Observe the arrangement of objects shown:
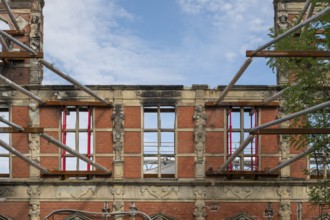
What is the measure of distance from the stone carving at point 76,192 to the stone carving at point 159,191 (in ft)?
6.26

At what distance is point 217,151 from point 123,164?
354cm

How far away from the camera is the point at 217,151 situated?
22.0m

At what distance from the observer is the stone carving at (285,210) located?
21469 mm

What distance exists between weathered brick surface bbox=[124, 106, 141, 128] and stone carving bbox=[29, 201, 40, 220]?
14.3ft

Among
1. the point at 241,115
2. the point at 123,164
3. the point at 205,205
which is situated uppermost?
the point at 241,115

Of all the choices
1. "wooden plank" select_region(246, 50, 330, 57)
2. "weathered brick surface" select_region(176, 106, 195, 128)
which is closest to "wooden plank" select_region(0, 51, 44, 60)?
"weathered brick surface" select_region(176, 106, 195, 128)

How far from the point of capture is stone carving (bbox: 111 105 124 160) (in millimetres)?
21906

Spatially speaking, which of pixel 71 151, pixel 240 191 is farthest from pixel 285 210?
pixel 71 151

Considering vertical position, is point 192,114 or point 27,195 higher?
point 192,114

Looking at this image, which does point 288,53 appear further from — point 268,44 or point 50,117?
point 50,117

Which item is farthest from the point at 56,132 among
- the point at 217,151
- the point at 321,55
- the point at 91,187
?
the point at 321,55

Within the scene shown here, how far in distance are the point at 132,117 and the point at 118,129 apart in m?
0.71

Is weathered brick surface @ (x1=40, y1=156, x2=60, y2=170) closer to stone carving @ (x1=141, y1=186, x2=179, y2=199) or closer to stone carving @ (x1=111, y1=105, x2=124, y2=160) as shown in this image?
stone carving @ (x1=111, y1=105, x2=124, y2=160)

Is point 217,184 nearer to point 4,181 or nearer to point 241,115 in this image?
point 241,115
